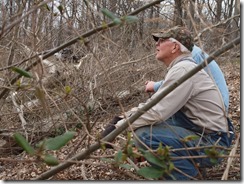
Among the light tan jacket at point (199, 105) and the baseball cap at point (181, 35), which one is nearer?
the light tan jacket at point (199, 105)

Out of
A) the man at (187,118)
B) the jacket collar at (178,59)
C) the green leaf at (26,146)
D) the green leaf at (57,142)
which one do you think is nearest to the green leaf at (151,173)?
the green leaf at (57,142)

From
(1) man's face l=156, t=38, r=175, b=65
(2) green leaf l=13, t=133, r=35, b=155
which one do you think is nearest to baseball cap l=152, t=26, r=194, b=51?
(1) man's face l=156, t=38, r=175, b=65

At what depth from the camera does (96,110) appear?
16.5 feet

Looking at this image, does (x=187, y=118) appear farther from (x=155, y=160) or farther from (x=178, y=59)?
(x=155, y=160)

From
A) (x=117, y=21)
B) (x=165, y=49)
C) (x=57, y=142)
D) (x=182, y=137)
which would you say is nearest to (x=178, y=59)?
(x=165, y=49)

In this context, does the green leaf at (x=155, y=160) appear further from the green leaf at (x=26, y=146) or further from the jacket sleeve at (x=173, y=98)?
the jacket sleeve at (x=173, y=98)

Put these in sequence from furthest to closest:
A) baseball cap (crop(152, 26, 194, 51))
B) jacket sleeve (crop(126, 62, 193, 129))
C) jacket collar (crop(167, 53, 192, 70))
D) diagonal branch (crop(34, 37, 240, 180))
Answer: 1. baseball cap (crop(152, 26, 194, 51))
2. jacket collar (crop(167, 53, 192, 70))
3. jacket sleeve (crop(126, 62, 193, 129))
4. diagonal branch (crop(34, 37, 240, 180))

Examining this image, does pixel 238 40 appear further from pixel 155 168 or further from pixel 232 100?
pixel 232 100

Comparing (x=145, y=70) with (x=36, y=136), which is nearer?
(x=36, y=136)

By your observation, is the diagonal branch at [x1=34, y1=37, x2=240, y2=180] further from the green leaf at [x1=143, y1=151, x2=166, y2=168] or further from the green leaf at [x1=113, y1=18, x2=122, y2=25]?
the green leaf at [x1=113, y1=18, x2=122, y2=25]

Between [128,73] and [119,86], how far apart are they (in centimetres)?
27

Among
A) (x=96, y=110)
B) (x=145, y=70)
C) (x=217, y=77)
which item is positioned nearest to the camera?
(x=217, y=77)

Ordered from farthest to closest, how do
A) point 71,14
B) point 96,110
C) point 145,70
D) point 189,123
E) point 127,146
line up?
point 145,70
point 96,110
point 71,14
point 189,123
point 127,146

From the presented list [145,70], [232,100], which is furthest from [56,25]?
[232,100]
